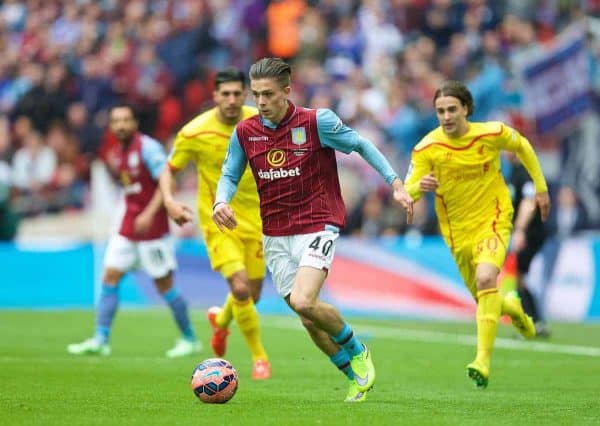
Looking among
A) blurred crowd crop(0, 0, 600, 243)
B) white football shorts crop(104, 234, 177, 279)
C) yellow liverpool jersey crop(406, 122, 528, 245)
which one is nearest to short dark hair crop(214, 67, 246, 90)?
yellow liverpool jersey crop(406, 122, 528, 245)

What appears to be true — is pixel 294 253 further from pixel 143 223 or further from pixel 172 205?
pixel 143 223

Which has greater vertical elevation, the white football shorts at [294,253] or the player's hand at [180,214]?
the player's hand at [180,214]

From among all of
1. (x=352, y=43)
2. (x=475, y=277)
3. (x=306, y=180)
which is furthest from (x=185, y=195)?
(x=306, y=180)

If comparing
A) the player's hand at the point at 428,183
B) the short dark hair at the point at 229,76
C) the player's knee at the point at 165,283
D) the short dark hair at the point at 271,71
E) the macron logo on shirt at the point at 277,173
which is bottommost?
the player's knee at the point at 165,283

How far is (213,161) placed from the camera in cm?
1168

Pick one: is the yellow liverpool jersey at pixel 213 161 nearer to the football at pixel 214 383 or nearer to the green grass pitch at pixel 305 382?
the green grass pitch at pixel 305 382

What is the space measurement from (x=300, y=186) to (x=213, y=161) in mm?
2662

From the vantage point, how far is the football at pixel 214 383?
8852 mm

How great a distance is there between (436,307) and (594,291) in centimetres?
265

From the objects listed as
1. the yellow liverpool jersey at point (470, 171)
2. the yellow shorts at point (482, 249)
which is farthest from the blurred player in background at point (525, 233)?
the yellow liverpool jersey at point (470, 171)

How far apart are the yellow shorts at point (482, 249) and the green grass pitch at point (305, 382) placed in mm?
968

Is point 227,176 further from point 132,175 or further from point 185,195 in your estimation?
point 185,195

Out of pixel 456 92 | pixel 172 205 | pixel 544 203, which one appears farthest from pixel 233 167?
pixel 544 203

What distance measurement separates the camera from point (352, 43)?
23.7 meters
